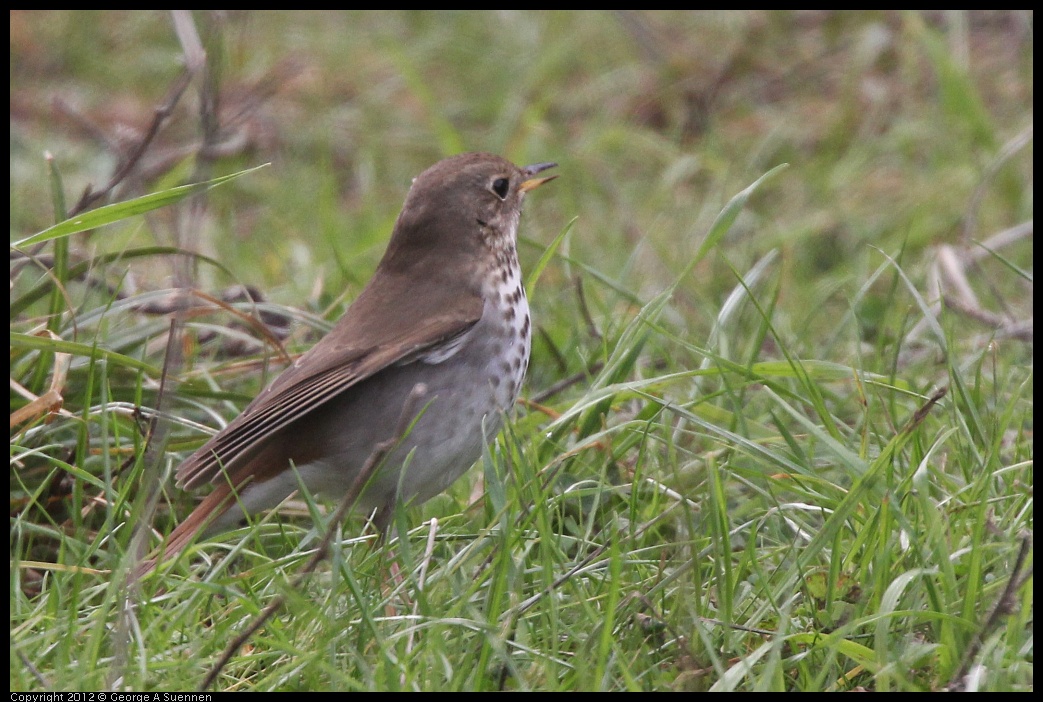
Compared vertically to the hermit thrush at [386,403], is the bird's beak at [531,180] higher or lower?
higher

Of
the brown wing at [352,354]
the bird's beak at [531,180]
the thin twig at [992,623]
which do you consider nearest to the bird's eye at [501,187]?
the bird's beak at [531,180]

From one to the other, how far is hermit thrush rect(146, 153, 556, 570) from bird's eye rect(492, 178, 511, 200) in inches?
13.6

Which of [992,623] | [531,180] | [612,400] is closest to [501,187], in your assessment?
[531,180]

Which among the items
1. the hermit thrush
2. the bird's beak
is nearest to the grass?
the hermit thrush

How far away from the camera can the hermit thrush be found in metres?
3.08

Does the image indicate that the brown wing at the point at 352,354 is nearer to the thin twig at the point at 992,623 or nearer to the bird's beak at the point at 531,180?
the bird's beak at the point at 531,180

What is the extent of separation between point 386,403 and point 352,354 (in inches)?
6.1

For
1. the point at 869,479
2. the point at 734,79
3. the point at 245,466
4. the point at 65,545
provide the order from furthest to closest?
the point at 734,79 < the point at 245,466 < the point at 65,545 < the point at 869,479

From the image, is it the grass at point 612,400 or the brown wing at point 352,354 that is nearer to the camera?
the grass at point 612,400

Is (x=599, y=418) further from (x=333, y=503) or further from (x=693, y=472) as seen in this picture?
(x=333, y=503)

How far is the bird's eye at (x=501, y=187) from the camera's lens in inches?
149

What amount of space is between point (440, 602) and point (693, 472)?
762 mm
